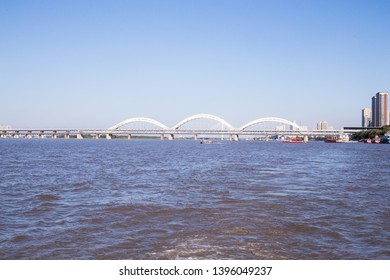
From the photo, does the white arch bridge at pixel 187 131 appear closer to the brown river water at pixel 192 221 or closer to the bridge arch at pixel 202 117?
the bridge arch at pixel 202 117

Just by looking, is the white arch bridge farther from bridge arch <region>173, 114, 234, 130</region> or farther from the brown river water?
the brown river water

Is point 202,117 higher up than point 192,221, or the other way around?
point 202,117

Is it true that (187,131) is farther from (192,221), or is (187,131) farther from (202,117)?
(192,221)

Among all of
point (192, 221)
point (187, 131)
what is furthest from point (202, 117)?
point (192, 221)

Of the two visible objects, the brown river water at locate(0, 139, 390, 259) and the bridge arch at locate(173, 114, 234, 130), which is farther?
the bridge arch at locate(173, 114, 234, 130)

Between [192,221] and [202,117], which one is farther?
[202,117]

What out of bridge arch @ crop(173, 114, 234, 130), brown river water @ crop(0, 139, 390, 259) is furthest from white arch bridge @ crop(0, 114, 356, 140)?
brown river water @ crop(0, 139, 390, 259)

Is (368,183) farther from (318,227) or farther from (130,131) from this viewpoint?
(130,131)

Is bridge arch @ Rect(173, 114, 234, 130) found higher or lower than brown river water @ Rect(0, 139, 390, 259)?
higher

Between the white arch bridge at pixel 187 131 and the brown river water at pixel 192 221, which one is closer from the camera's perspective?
the brown river water at pixel 192 221

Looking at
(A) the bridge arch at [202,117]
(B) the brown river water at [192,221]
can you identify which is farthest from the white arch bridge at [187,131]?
(B) the brown river water at [192,221]

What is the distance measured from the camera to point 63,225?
7.86 meters

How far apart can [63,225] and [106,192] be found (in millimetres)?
4641

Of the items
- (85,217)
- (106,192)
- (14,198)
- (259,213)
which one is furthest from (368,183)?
(14,198)
